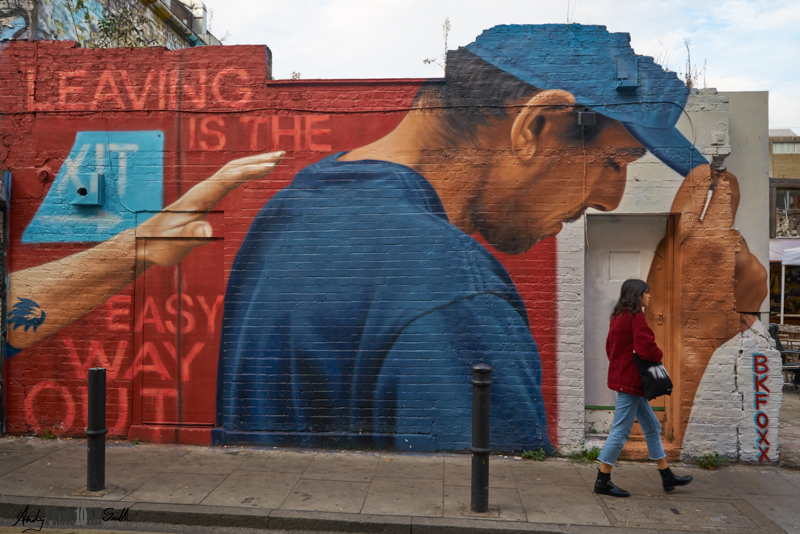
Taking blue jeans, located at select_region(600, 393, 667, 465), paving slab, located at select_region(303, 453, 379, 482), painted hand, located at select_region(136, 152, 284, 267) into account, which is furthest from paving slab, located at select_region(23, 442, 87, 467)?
blue jeans, located at select_region(600, 393, 667, 465)

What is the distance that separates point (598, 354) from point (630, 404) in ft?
4.77

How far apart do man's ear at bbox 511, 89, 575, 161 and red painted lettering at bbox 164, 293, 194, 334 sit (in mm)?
3960

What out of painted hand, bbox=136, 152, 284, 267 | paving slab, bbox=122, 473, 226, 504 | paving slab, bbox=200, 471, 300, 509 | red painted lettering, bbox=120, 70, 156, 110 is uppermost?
red painted lettering, bbox=120, 70, 156, 110

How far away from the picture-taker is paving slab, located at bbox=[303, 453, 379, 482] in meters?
5.29

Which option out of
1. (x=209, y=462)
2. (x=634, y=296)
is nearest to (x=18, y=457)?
(x=209, y=462)

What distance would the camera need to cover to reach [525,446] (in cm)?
602

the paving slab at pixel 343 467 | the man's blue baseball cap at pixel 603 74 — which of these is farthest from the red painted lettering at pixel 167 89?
the paving slab at pixel 343 467

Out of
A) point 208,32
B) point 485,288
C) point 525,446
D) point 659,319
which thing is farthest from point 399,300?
point 208,32

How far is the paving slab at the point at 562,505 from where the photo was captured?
4.43 meters

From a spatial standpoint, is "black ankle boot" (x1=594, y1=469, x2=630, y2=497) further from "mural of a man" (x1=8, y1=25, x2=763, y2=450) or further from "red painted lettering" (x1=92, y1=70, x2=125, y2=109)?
"red painted lettering" (x1=92, y1=70, x2=125, y2=109)

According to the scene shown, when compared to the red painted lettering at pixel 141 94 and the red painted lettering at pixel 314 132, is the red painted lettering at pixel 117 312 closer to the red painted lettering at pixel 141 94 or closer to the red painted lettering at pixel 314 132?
the red painted lettering at pixel 141 94

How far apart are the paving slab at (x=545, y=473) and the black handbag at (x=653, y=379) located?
1108mm

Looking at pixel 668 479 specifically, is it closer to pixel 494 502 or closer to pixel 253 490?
pixel 494 502

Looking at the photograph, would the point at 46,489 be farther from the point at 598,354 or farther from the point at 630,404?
the point at 598,354
